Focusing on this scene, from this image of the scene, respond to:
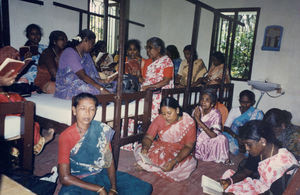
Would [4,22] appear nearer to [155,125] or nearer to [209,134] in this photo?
[155,125]

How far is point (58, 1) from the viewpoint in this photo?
17.4 feet

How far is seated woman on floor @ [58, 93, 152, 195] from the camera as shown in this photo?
1864 millimetres

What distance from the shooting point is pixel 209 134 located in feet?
11.2

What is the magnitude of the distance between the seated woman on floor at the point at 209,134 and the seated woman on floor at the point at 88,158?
5.47ft

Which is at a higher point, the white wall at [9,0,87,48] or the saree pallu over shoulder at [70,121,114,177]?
the white wall at [9,0,87,48]

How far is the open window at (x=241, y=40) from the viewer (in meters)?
6.41

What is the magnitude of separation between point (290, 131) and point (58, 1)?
5.24 metres

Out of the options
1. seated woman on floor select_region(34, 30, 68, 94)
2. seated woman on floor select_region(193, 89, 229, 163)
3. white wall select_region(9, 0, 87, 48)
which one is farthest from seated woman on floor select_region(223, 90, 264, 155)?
white wall select_region(9, 0, 87, 48)

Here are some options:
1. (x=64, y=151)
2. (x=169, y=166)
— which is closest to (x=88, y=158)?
(x=64, y=151)

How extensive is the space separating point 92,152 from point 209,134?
1956 mm

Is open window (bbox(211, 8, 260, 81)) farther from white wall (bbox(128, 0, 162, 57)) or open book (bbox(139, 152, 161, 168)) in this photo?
open book (bbox(139, 152, 161, 168))

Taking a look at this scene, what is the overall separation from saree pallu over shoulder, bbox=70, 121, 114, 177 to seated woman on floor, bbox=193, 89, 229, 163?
5.71 ft

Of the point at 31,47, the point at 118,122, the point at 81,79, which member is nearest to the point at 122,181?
the point at 118,122

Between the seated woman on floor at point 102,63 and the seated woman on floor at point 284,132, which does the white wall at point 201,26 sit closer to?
the seated woman on floor at point 102,63
